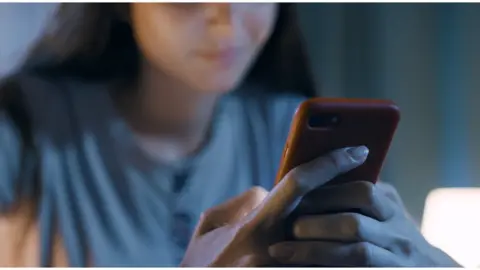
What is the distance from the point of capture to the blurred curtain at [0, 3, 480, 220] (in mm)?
647

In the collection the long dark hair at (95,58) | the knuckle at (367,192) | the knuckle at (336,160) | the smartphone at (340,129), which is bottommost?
the knuckle at (367,192)

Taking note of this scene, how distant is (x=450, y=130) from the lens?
2.16 feet

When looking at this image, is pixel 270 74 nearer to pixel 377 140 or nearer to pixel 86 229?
pixel 377 140

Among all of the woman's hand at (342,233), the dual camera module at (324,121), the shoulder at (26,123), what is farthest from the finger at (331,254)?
the shoulder at (26,123)

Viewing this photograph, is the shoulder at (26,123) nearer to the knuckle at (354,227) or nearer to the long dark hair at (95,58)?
the long dark hair at (95,58)

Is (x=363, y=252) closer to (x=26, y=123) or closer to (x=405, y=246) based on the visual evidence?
(x=405, y=246)

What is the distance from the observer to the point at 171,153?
2.14 ft

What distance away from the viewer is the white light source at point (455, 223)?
639mm


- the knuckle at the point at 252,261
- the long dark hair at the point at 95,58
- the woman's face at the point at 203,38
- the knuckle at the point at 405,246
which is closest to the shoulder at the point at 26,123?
the long dark hair at the point at 95,58

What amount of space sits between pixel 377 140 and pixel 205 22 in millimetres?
208

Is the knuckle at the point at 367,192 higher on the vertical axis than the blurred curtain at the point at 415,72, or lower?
lower

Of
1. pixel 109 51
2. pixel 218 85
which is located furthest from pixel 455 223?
pixel 109 51

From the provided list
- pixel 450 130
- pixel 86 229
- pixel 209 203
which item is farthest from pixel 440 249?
pixel 86 229

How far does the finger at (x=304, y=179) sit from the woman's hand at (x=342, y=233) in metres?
0.02
